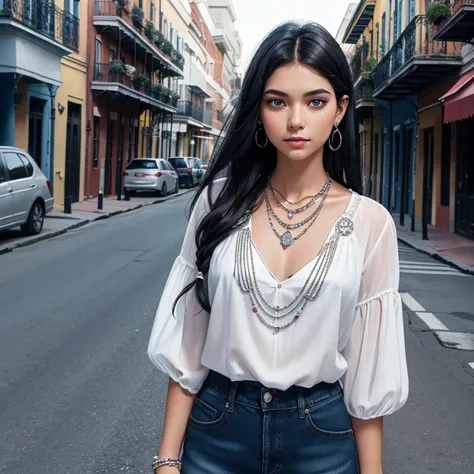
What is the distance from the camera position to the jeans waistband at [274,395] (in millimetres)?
1869

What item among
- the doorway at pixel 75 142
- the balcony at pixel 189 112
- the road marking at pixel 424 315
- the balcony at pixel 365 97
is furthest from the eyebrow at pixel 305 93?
the balcony at pixel 189 112

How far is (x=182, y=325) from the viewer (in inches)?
81.2

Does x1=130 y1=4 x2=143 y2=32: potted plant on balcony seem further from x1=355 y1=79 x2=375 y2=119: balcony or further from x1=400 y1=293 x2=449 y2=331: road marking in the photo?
x1=400 y1=293 x2=449 y2=331: road marking

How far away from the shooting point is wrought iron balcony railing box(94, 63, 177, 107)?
30.3m

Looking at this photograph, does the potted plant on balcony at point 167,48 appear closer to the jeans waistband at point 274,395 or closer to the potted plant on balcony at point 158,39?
the potted plant on balcony at point 158,39

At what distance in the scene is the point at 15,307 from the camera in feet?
28.7

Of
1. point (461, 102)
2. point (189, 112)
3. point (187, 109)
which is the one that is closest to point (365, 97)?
point (461, 102)

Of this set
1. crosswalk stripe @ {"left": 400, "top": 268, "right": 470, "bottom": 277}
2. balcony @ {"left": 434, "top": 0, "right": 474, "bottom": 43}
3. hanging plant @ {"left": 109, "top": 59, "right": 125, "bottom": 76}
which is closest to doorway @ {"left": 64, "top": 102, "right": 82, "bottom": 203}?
hanging plant @ {"left": 109, "top": 59, "right": 125, "bottom": 76}

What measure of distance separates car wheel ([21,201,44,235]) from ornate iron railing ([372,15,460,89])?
383 inches

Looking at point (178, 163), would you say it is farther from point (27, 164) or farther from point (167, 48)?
point (27, 164)

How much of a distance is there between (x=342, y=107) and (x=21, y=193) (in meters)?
13.8

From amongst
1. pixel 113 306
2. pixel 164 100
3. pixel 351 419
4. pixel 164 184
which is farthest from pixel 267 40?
pixel 164 100

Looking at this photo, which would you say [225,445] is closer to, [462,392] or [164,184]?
[462,392]

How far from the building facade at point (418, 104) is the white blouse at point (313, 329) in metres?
13.1
